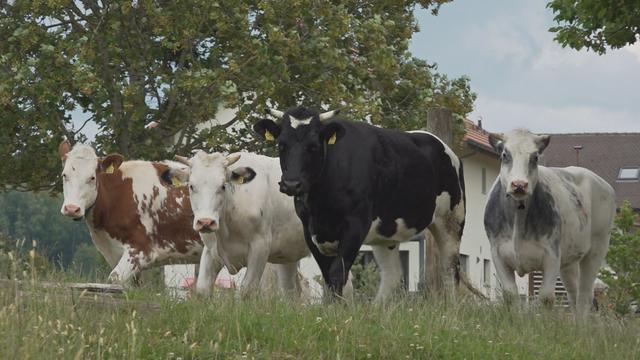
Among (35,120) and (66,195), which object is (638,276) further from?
(66,195)

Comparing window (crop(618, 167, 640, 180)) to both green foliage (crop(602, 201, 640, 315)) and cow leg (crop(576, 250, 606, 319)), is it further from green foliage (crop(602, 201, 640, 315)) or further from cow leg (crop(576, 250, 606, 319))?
cow leg (crop(576, 250, 606, 319))

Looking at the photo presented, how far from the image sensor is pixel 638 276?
3081cm

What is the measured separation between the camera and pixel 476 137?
5503 cm

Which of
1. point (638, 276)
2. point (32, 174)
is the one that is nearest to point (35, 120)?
point (32, 174)

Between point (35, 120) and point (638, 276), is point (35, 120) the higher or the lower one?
the higher one

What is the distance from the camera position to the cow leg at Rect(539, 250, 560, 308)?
14367mm

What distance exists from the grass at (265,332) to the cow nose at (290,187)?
1494 millimetres

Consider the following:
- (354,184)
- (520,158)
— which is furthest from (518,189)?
(354,184)

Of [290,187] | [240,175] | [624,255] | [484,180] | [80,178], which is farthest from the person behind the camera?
[484,180]

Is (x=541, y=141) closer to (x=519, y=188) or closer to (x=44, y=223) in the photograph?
(x=519, y=188)

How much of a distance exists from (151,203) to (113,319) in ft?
21.4

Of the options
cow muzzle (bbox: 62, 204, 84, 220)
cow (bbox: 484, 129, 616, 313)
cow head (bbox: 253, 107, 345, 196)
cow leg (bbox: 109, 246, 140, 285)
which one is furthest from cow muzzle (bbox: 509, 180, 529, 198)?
cow muzzle (bbox: 62, 204, 84, 220)

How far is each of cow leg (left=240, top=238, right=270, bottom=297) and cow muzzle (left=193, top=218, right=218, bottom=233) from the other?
677mm

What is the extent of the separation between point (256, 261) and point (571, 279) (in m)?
4.20
